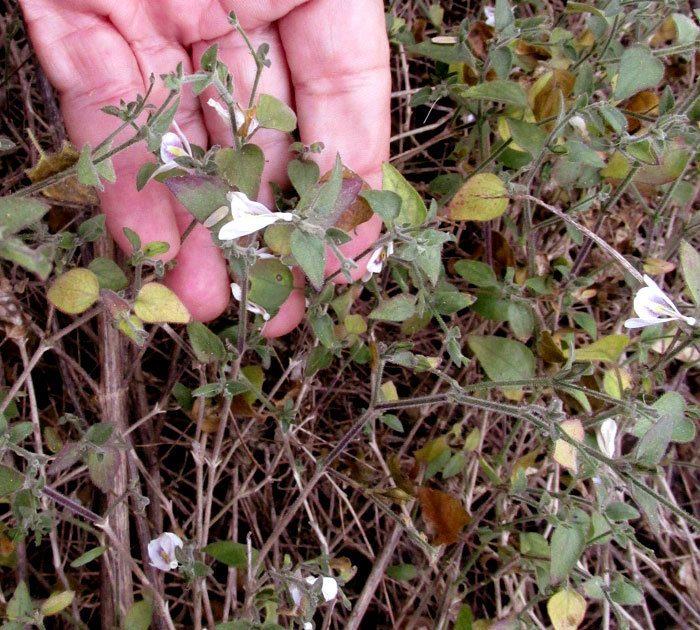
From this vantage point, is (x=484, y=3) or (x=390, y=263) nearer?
(x=390, y=263)

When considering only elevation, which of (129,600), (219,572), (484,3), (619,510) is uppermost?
(484,3)

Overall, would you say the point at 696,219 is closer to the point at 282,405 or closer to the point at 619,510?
the point at 619,510

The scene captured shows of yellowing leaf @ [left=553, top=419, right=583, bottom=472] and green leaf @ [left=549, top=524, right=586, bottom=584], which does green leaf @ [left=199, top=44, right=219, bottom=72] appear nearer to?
yellowing leaf @ [left=553, top=419, right=583, bottom=472]

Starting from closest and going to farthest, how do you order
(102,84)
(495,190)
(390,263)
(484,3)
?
(495,190) → (102,84) → (390,263) → (484,3)

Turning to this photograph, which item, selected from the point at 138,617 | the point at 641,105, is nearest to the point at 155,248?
the point at 138,617

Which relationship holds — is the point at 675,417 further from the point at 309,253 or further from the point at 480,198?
the point at 309,253

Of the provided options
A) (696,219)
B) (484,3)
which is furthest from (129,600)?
(484,3)

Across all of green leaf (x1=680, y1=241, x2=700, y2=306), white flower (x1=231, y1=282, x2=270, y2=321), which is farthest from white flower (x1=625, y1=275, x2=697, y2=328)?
white flower (x1=231, y1=282, x2=270, y2=321)
